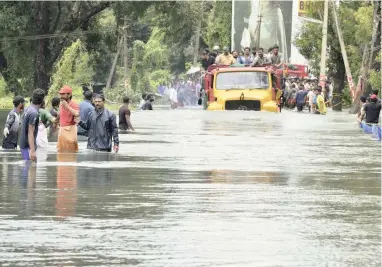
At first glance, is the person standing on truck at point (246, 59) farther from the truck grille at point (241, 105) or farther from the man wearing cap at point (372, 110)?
the man wearing cap at point (372, 110)

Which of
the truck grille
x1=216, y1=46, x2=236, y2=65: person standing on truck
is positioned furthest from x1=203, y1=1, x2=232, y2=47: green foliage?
the truck grille

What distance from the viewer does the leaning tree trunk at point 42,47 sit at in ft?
221

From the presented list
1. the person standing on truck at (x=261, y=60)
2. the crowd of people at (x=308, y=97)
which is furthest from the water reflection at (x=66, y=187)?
the crowd of people at (x=308, y=97)

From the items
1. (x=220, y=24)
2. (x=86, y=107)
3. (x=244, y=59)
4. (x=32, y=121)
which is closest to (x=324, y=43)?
(x=244, y=59)

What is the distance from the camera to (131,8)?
67.0m

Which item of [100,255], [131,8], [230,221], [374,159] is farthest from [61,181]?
[131,8]

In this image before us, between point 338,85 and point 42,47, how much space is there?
15714 millimetres

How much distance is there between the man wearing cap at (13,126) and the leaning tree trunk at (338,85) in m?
44.0

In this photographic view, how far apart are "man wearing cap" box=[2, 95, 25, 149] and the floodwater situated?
0.94 metres

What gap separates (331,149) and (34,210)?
13554 millimetres

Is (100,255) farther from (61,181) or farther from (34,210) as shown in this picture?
(61,181)

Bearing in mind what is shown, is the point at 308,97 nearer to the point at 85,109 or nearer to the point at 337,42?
the point at 337,42

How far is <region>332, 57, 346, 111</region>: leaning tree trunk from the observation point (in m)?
67.9

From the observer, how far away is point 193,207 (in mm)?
14758
